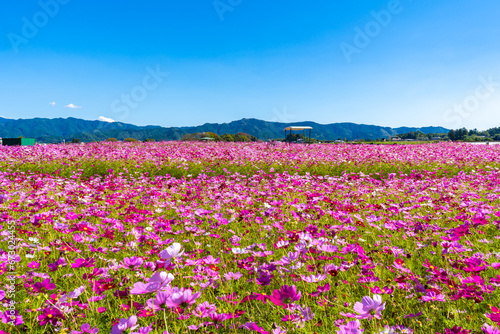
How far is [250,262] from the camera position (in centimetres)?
263

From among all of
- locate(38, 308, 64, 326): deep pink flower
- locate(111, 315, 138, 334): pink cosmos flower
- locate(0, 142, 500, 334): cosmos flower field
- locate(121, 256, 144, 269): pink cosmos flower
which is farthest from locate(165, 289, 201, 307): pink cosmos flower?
locate(38, 308, 64, 326): deep pink flower

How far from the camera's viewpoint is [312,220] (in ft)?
13.9

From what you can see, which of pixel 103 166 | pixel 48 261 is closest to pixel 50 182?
pixel 103 166

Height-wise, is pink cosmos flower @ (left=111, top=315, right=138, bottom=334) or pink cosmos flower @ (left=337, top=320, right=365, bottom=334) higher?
pink cosmos flower @ (left=111, top=315, right=138, bottom=334)

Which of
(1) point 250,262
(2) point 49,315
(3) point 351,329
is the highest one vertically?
(3) point 351,329

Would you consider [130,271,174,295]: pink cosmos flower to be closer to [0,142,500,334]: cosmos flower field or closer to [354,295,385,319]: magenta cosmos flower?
[0,142,500,334]: cosmos flower field

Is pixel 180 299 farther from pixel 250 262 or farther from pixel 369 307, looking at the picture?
pixel 250 262

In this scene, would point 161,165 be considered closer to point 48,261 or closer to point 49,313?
point 48,261

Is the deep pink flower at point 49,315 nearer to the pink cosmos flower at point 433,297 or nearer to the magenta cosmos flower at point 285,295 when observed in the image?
the magenta cosmos flower at point 285,295

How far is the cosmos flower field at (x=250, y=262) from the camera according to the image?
1715 millimetres

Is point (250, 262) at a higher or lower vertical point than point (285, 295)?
lower

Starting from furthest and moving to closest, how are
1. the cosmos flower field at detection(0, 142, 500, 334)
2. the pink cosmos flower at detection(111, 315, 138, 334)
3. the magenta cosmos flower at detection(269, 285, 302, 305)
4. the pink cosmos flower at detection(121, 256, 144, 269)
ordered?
the cosmos flower field at detection(0, 142, 500, 334)
the pink cosmos flower at detection(121, 256, 144, 269)
the magenta cosmos flower at detection(269, 285, 302, 305)
the pink cosmos flower at detection(111, 315, 138, 334)

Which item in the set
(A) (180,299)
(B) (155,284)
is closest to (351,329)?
(A) (180,299)

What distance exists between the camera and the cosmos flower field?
1.71 meters
